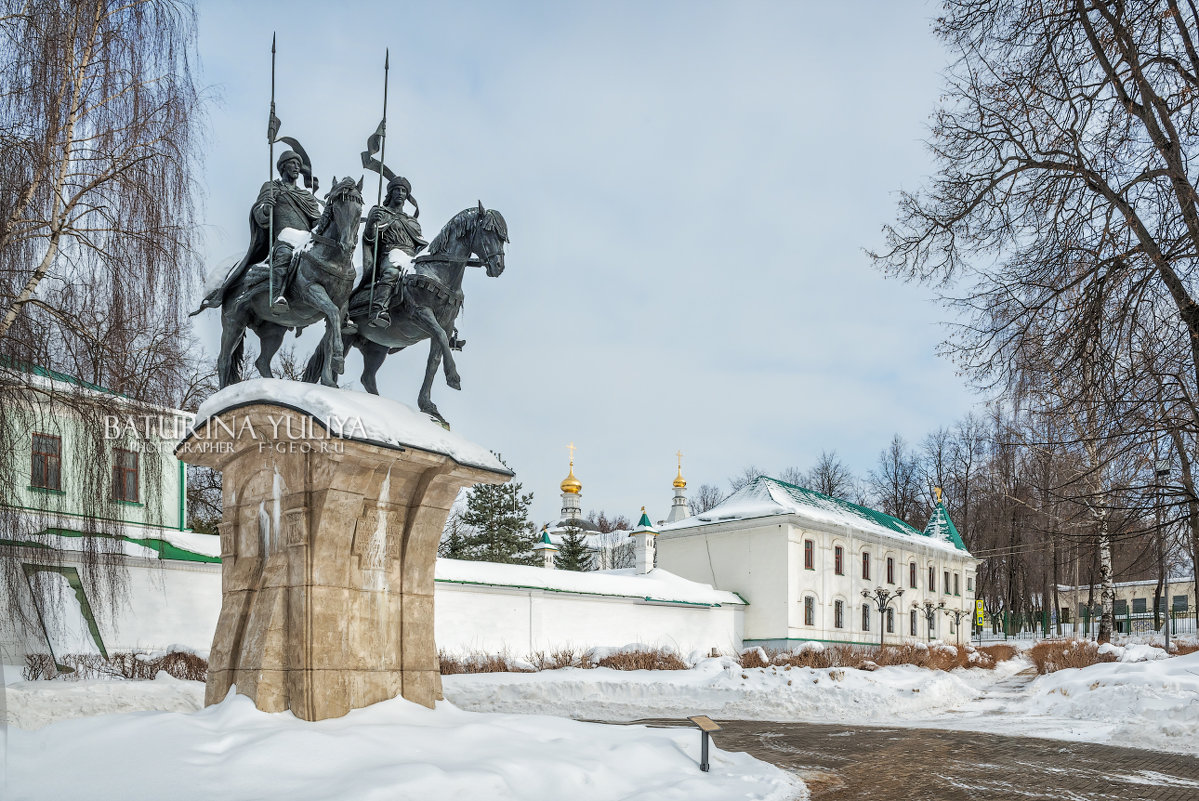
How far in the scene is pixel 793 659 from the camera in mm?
22875

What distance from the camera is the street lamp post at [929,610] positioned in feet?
130

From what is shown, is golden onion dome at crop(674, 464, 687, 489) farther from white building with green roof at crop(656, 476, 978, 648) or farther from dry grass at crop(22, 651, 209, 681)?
dry grass at crop(22, 651, 209, 681)

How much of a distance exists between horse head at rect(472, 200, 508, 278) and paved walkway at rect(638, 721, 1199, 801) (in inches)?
197

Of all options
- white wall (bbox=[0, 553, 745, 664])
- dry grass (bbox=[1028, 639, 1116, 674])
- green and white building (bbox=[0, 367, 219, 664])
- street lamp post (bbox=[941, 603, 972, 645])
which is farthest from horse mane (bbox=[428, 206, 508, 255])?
street lamp post (bbox=[941, 603, 972, 645])

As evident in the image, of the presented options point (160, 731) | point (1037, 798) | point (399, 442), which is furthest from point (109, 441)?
point (1037, 798)

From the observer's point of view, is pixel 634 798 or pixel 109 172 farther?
pixel 109 172

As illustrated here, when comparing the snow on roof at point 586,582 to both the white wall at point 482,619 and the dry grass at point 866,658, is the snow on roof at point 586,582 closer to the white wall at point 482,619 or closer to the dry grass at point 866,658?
the white wall at point 482,619

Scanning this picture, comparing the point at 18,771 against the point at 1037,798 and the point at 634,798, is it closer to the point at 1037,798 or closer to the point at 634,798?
the point at 634,798

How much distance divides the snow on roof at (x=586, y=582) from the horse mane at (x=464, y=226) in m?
14.2

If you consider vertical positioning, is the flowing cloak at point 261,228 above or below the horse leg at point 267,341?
above

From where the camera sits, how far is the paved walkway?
8.22m

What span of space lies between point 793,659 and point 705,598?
8.25m

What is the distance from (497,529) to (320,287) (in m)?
36.4

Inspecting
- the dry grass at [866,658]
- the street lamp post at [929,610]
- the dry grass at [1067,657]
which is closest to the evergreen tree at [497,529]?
the street lamp post at [929,610]
